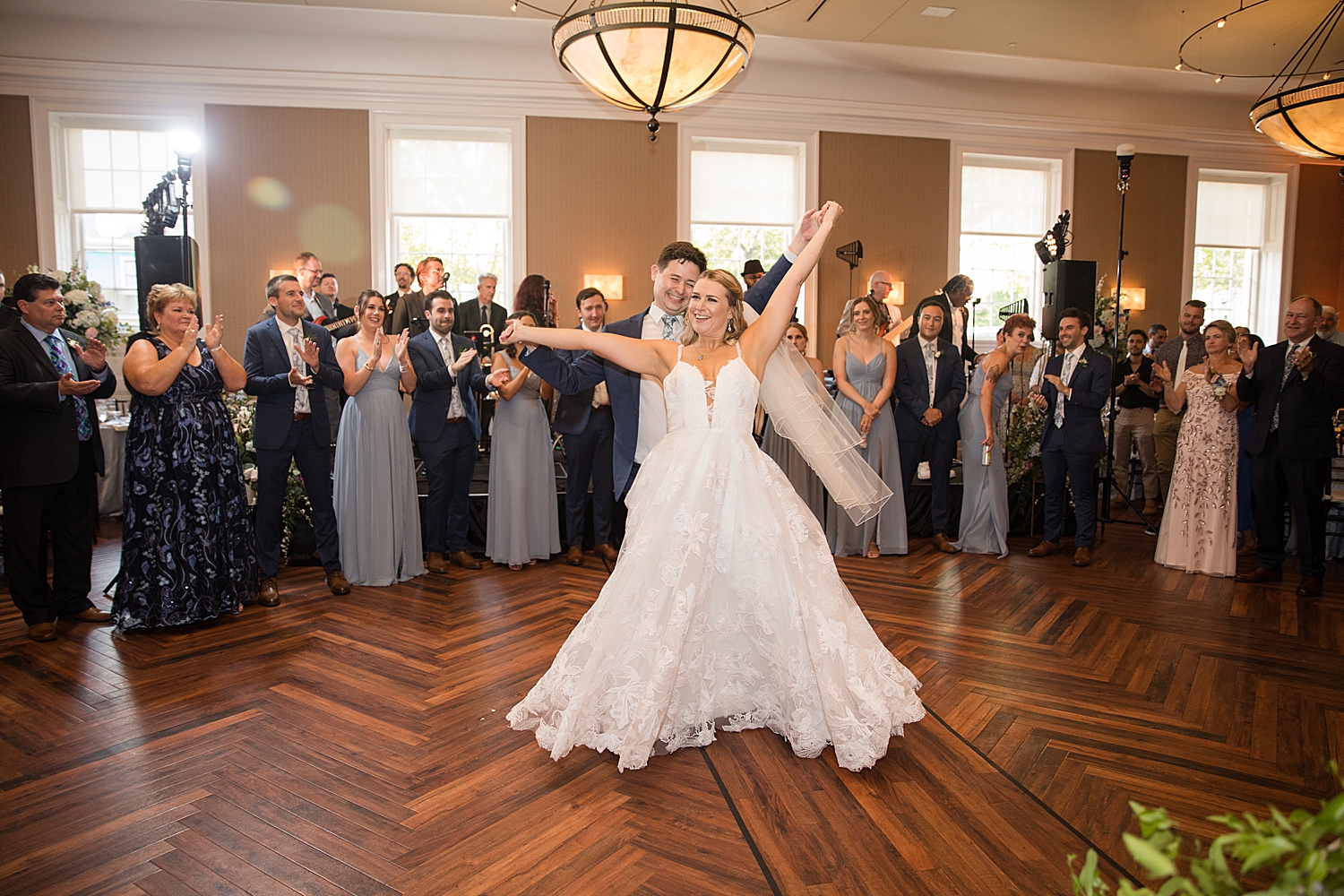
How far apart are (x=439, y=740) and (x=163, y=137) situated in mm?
8840

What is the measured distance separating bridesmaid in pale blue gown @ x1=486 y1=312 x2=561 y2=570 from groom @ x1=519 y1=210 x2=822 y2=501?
3.81 feet

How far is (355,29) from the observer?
→ 8.81m

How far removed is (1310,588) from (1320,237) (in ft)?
31.6

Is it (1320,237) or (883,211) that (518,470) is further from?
(1320,237)

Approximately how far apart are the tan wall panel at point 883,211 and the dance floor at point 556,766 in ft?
22.0

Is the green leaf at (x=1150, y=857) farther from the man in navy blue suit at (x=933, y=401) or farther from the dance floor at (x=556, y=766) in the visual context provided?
the man in navy blue suit at (x=933, y=401)

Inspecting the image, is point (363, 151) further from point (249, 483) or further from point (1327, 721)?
point (1327, 721)

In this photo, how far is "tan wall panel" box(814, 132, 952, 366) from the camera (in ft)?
33.4

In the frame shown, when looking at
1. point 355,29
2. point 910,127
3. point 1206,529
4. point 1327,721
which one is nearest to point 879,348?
A: point 1206,529

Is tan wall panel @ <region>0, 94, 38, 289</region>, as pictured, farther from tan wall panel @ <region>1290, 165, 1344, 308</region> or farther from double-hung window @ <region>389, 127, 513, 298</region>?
tan wall panel @ <region>1290, 165, 1344, 308</region>

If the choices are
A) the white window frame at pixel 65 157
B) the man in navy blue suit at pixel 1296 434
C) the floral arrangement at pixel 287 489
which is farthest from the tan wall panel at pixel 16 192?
the man in navy blue suit at pixel 1296 434

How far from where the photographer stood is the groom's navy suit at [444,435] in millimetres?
5051

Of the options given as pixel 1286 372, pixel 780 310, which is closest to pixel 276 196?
pixel 780 310

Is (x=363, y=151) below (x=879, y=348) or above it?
above
